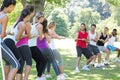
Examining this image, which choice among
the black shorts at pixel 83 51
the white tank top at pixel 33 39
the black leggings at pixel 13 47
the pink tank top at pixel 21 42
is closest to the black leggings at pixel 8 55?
the black leggings at pixel 13 47

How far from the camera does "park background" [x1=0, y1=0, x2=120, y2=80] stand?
1158cm

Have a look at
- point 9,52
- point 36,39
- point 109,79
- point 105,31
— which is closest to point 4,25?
point 9,52

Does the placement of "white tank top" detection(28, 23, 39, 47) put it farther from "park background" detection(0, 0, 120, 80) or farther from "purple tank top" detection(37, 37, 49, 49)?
"park background" detection(0, 0, 120, 80)

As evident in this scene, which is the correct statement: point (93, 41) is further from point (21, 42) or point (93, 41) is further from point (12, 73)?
point (12, 73)

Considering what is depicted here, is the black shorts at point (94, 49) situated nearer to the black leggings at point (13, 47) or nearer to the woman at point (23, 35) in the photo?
the woman at point (23, 35)

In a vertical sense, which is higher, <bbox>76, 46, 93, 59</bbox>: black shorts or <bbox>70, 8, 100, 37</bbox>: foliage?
<bbox>70, 8, 100, 37</bbox>: foliage

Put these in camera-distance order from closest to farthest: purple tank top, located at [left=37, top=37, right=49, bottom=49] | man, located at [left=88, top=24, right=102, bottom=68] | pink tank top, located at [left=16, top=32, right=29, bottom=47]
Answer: pink tank top, located at [left=16, top=32, right=29, bottom=47]
purple tank top, located at [left=37, top=37, right=49, bottom=49]
man, located at [left=88, top=24, right=102, bottom=68]

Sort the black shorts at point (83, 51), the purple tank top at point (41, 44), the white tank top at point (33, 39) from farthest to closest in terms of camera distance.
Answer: the black shorts at point (83, 51) → the purple tank top at point (41, 44) → the white tank top at point (33, 39)

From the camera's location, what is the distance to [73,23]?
424 ft

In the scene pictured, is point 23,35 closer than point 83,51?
Yes

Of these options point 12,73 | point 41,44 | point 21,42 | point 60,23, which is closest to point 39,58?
point 41,44

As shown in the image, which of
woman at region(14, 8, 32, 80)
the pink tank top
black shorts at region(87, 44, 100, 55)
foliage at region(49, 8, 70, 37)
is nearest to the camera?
woman at region(14, 8, 32, 80)

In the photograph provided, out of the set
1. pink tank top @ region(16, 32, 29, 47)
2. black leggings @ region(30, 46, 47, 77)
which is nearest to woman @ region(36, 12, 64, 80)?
black leggings @ region(30, 46, 47, 77)

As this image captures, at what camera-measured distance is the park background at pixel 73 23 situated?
11.6 meters
